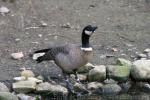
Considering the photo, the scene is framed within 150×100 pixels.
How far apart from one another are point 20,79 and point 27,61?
2.90 feet

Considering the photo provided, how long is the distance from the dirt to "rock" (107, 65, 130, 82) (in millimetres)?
634

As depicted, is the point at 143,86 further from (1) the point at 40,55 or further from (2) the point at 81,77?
(1) the point at 40,55

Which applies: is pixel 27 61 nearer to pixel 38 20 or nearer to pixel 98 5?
pixel 38 20

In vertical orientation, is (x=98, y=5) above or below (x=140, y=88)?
above

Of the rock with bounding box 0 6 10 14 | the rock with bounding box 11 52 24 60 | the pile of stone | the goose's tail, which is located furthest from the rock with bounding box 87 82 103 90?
the rock with bounding box 0 6 10 14

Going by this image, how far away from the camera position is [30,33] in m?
10.8

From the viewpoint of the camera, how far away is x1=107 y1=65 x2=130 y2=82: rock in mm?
9055

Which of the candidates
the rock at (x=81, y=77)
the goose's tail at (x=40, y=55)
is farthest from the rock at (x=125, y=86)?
the goose's tail at (x=40, y=55)

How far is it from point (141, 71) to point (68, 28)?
2429 mm

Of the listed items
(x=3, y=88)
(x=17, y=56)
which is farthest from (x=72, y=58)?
(x=17, y=56)

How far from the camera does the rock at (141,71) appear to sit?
9.05 m

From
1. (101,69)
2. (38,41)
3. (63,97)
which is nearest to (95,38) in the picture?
(38,41)

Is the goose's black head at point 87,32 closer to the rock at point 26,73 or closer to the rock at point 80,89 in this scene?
the rock at point 80,89

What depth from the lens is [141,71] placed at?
9062 mm
